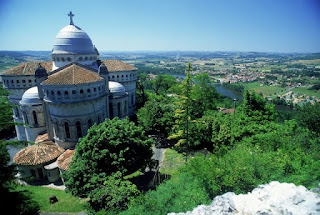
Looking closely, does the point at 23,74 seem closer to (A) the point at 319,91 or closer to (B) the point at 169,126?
(B) the point at 169,126

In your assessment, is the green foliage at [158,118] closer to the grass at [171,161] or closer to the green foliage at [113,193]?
the grass at [171,161]

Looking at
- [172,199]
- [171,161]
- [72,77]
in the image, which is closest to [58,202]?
[172,199]

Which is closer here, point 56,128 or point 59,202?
point 59,202

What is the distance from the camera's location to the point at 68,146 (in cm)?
2752

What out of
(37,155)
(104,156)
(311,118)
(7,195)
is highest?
(311,118)

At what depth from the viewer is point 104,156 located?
19.6 metres

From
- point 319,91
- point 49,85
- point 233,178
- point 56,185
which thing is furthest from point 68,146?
point 319,91

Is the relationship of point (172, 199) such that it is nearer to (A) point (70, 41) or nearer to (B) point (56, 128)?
(B) point (56, 128)

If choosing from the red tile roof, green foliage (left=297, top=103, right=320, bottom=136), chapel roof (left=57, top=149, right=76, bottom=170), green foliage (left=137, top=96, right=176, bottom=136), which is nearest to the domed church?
the red tile roof

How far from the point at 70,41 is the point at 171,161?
934 inches

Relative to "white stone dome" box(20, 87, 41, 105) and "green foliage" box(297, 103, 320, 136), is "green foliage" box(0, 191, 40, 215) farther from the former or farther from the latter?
"green foliage" box(297, 103, 320, 136)

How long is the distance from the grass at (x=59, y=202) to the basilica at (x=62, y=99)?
2.81 meters

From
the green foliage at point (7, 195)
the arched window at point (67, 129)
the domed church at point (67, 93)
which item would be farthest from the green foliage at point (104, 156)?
the arched window at point (67, 129)

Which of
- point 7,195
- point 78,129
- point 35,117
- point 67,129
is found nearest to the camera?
point 7,195
